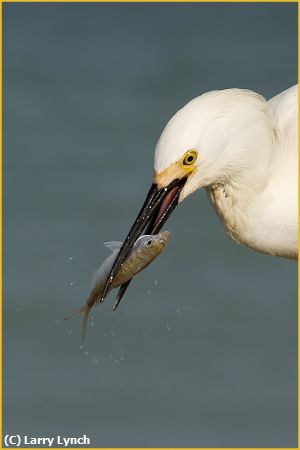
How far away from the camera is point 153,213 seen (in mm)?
3982

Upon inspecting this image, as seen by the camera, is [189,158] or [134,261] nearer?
[189,158]

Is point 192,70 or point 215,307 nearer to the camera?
point 215,307

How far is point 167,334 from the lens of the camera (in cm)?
664

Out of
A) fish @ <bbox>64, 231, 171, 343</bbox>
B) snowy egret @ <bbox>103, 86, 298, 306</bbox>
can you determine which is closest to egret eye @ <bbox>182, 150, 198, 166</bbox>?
snowy egret @ <bbox>103, 86, 298, 306</bbox>

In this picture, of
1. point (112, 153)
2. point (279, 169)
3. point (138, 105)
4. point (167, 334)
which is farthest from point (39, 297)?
point (279, 169)

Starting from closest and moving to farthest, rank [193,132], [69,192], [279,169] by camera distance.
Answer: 1. [193,132]
2. [279,169]
3. [69,192]

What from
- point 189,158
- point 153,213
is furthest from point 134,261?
point 189,158

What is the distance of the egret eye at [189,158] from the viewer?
12.3ft

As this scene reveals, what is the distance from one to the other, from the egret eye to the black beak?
3.6 inches

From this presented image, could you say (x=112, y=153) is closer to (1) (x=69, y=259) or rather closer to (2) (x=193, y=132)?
(1) (x=69, y=259)

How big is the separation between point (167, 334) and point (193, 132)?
3096 mm

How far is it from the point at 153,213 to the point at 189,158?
30 centimetres

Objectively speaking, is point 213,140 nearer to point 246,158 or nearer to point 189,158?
point 189,158

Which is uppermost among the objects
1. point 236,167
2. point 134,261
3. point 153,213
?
point 236,167
